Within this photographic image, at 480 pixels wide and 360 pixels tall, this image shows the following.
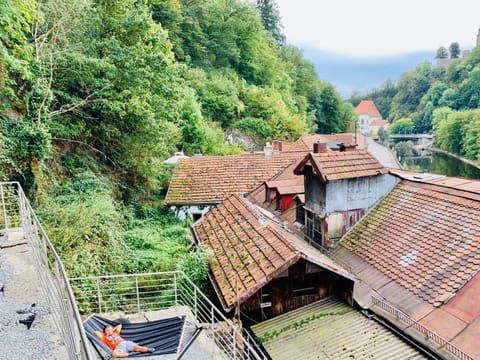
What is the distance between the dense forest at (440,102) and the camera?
74.6m

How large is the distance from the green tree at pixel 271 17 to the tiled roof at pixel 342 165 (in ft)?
212

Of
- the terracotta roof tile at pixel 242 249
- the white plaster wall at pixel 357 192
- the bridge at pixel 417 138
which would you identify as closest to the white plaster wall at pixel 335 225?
the white plaster wall at pixel 357 192

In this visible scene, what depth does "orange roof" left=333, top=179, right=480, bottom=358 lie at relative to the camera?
7.71 meters

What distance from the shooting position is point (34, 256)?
6.61m

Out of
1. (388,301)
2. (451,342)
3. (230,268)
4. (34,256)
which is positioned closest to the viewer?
(34,256)

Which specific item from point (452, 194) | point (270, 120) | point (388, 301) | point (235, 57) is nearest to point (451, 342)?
point (388, 301)

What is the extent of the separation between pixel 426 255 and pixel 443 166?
235 feet

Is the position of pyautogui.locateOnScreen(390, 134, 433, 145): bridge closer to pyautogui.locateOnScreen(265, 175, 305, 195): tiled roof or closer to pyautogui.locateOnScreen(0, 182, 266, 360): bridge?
pyautogui.locateOnScreen(265, 175, 305, 195): tiled roof

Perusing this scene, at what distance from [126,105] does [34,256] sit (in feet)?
35.8

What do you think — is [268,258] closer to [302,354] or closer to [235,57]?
[302,354]

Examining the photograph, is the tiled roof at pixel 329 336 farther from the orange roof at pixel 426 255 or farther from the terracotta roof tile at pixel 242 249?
the terracotta roof tile at pixel 242 249

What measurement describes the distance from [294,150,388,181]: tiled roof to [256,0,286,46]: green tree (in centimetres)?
6468

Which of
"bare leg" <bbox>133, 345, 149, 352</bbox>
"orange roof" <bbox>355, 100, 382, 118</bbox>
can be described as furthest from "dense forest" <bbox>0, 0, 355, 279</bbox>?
"orange roof" <bbox>355, 100, 382, 118</bbox>

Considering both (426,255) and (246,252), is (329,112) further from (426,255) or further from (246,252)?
(246,252)
